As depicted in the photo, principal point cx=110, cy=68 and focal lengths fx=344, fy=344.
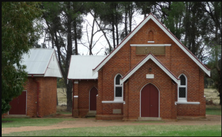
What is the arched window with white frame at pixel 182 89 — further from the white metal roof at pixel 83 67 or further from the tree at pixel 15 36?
the tree at pixel 15 36

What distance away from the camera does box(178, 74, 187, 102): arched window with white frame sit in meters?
26.9

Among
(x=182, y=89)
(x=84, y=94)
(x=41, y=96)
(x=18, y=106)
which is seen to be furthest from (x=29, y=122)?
(x=182, y=89)

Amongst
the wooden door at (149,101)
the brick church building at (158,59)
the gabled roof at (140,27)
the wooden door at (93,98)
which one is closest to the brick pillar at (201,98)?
the brick church building at (158,59)

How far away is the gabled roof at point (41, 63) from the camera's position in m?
30.8

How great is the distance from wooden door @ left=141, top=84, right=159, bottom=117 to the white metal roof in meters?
7.82

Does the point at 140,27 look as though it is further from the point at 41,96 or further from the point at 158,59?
the point at 41,96

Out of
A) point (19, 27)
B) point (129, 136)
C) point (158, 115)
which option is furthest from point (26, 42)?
point (158, 115)

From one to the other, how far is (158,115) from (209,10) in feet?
74.7

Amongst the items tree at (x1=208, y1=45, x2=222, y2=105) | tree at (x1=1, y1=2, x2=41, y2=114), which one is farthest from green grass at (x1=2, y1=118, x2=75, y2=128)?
tree at (x1=208, y1=45, x2=222, y2=105)

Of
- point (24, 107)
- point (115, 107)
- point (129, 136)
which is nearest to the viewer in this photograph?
point (129, 136)

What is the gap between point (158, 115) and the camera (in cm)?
2473

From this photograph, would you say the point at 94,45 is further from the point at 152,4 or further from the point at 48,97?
the point at 48,97

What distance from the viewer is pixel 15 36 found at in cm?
1939

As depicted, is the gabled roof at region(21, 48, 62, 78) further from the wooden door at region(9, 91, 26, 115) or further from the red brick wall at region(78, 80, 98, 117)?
the red brick wall at region(78, 80, 98, 117)
